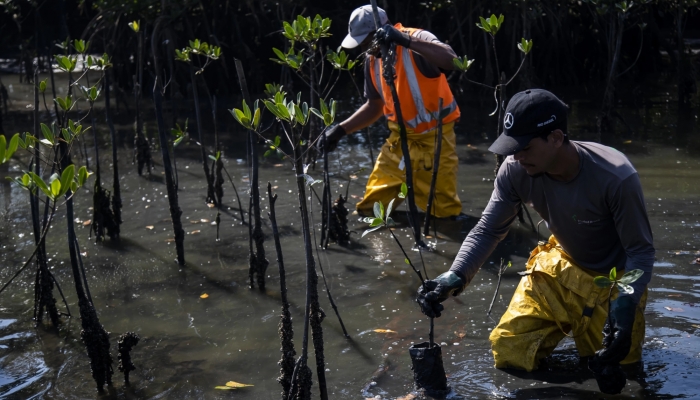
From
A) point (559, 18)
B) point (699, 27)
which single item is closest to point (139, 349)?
point (559, 18)

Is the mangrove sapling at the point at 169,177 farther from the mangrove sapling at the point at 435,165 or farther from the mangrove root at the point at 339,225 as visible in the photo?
the mangrove sapling at the point at 435,165

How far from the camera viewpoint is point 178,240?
494 centimetres

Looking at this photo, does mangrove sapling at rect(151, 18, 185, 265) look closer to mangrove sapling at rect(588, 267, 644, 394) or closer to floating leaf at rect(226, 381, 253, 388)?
floating leaf at rect(226, 381, 253, 388)

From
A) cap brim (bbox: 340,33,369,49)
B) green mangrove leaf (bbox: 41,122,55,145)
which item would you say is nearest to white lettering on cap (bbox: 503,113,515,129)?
green mangrove leaf (bbox: 41,122,55,145)

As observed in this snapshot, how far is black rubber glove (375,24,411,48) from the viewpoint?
4395 mm

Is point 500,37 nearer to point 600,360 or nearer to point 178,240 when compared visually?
point 178,240

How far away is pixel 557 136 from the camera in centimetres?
297

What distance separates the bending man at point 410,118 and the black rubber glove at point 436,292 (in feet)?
7.18

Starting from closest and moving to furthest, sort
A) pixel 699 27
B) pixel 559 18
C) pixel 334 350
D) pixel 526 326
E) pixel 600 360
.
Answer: pixel 600 360
pixel 526 326
pixel 334 350
pixel 559 18
pixel 699 27

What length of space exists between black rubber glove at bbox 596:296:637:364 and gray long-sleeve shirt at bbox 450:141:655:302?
0.15 ft

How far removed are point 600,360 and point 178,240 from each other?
2814 millimetres

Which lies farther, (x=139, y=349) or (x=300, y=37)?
(x=300, y=37)

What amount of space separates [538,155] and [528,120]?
154 millimetres

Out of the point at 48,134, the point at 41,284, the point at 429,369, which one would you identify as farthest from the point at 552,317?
the point at 41,284
